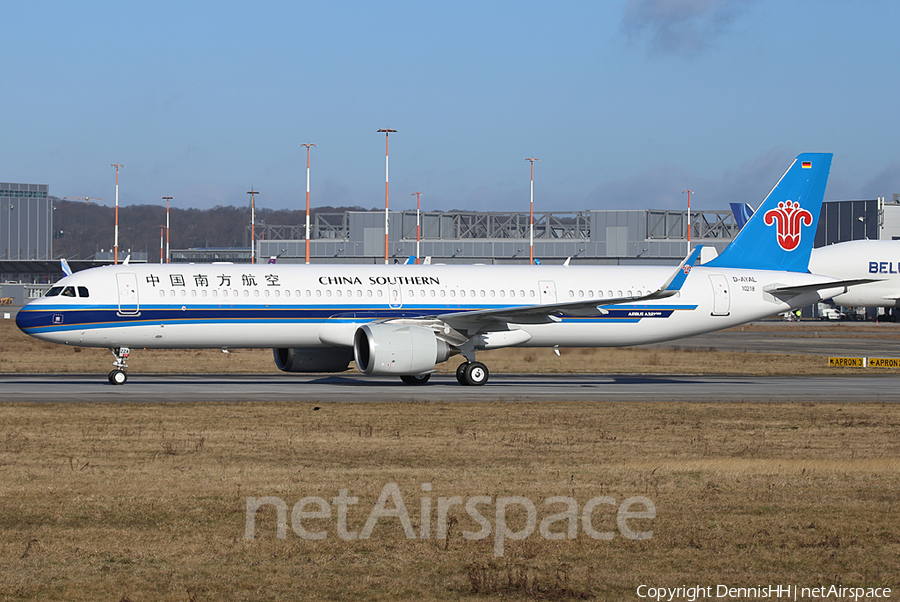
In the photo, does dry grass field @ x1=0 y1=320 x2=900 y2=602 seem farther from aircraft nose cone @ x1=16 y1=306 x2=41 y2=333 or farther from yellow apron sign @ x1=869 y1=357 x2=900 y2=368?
yellow apron sign @ x1=869 y1=357 x2=900 y2=368

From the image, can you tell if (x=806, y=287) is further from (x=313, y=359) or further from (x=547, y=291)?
(x=313, y=359)

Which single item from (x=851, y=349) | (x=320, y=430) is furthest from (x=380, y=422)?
(x=851, y=349)

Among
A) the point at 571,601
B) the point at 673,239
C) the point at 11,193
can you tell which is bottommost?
the point at 571,601

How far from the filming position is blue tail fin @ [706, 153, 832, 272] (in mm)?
38375

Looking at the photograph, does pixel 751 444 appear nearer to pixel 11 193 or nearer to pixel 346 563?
pixel 346 563

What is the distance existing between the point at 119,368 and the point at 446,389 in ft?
34.2

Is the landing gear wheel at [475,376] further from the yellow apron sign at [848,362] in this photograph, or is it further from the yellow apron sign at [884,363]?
the yellow apron sign at [884,363]

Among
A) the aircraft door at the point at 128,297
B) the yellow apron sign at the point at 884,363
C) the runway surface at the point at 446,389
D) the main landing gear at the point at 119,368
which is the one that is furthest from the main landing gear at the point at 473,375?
the yellow apron sign at the point at 884,363

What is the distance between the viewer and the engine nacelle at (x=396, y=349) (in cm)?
3016

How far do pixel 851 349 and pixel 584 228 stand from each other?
2975 inches

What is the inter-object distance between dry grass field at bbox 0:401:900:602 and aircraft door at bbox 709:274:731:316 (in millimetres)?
13438

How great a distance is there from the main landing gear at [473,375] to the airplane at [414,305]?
46 mm

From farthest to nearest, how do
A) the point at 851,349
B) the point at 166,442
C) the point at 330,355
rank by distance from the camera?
1. the point at 851,349
2. the point at 330,355
3. the point at 166,442

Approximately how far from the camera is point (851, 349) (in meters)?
56.1
